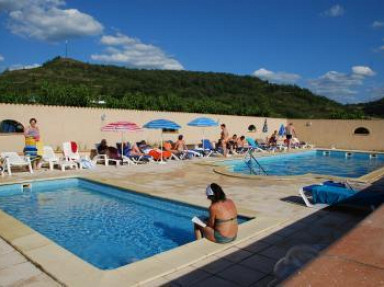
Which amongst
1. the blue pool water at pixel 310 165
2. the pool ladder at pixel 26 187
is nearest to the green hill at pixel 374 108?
the blue pool water at pixel 310 165

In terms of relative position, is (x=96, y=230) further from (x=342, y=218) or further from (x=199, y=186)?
(x=342, y=218)

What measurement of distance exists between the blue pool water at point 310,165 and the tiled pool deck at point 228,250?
4472 mm

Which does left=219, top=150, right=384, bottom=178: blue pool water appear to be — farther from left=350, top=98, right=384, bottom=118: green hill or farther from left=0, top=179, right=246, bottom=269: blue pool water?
left=350, top=98, right=384, bottom=118: green hill

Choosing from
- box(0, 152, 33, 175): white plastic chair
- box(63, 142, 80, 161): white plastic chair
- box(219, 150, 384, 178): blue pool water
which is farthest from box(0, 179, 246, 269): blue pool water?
box(219, 150, 384, 178): blue pool water

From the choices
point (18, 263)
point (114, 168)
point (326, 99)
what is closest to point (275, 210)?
point (18, 263)

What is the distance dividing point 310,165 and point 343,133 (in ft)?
24.3

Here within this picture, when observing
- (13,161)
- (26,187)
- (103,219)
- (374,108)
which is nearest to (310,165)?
(103,219)

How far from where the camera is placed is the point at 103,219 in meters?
6.36

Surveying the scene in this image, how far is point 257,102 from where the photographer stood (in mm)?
45375

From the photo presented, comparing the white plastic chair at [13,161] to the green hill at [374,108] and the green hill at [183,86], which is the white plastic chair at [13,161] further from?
the green hill at [374,108]

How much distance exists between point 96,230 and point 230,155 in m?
9.75

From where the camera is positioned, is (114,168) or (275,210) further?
(114,168)

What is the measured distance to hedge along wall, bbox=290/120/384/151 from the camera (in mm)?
19656

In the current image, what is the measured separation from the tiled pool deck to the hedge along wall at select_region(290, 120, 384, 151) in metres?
14.4
